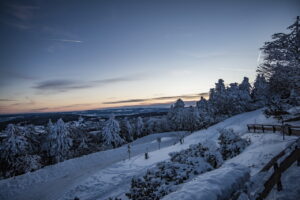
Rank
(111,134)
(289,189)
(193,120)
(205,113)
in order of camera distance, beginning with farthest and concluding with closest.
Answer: (193,120) → (205,113) → (111,134) → (289,189)

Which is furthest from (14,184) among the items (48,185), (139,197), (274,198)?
(274,198)

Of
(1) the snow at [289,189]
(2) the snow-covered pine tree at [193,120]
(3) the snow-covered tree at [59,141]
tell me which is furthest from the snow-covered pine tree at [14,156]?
(2) the snow-covered pine tree at [193,120]

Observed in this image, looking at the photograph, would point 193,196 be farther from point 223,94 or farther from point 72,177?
point 223,94

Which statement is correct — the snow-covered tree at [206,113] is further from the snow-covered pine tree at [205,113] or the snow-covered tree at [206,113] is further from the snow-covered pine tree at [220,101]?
the snow-covered pine tree at [220,101]

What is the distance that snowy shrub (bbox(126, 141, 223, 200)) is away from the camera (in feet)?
24.9

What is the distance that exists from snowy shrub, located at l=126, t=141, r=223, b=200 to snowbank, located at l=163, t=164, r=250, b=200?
2.84 meters

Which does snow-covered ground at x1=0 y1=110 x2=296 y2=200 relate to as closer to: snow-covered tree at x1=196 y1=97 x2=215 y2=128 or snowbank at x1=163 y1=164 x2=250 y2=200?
snowbank at x1=163 y1=164 x2=250 y2=200

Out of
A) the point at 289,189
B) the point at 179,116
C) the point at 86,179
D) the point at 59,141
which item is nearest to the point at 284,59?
the point at 289,189

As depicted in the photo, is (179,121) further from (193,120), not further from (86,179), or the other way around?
(86,179)

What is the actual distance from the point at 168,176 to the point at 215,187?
4668mm

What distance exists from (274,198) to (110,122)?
4181cm

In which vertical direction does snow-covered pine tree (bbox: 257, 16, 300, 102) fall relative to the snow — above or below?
above

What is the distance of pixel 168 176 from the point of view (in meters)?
8.70

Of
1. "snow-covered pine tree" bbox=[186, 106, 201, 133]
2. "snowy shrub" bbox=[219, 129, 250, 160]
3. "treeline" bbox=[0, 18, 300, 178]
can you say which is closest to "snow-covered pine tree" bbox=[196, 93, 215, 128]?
"treeline" bbox=[0, 18, 300, 178]
